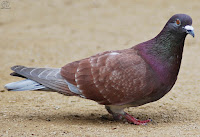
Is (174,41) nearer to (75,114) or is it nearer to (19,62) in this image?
(75,114)

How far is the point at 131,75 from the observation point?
16.2ft

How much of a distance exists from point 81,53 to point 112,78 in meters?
4.29

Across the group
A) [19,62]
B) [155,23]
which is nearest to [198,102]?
[19,62]

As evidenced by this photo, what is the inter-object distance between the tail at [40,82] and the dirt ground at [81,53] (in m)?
0.44

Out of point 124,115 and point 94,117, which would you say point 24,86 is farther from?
point 124,115

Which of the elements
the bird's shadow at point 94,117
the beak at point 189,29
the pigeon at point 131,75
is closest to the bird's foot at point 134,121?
the pigeon at point 131,75

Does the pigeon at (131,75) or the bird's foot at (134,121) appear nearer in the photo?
the pigeon at (131,75)

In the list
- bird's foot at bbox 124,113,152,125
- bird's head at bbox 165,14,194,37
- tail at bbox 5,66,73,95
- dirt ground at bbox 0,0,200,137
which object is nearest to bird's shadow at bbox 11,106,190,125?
dirt ground at bbox 0,0,200,137

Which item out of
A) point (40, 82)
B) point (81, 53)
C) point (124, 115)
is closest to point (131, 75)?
point (124, 115)

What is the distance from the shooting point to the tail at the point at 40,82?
Result: 5195mm

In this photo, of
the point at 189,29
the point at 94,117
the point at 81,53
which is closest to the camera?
the point at 189,29

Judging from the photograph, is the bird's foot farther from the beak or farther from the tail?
the beak

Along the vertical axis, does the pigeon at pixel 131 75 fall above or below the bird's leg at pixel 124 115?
above

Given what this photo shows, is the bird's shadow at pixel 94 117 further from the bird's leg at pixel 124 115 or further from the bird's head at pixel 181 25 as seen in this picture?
the bird's head at pixel 181 25
